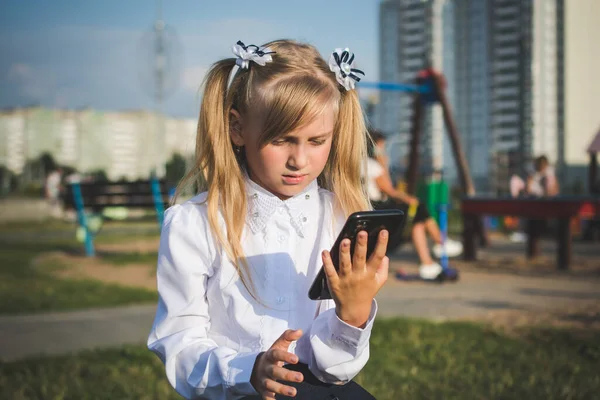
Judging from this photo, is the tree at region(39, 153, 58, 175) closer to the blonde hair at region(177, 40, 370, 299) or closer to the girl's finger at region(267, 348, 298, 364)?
the blonde hair at region(177, 40, 370, 299)

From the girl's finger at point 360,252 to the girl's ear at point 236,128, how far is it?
0.56 m

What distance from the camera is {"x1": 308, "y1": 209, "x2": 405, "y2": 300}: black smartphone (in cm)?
145

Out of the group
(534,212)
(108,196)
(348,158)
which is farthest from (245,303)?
(108,196)

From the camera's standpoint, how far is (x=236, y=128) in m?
1.89

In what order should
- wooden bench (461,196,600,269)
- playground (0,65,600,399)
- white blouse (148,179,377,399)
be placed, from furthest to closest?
1. wooden bench (461,196,600,269)
2. playground (0,65,600,399)
3. white blouse (148,179,377,399)

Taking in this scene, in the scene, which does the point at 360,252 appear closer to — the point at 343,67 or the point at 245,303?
the point at 245,303

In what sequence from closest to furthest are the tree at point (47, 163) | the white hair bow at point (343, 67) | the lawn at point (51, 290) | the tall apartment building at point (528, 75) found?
the white hair bow at point (343, 67), the lawn at point (51, 290), the tall apartment building at point (528, 75), the tree at point (47, 163)

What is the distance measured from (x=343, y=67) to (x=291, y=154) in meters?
0.31

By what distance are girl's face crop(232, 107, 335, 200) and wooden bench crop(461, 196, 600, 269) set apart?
26.5 feet

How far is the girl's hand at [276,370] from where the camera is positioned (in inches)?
56.1

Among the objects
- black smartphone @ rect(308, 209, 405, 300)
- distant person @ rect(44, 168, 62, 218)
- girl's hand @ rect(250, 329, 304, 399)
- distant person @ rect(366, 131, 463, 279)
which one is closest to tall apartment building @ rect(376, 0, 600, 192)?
distant person @ rect(44, 168, 62, 218)

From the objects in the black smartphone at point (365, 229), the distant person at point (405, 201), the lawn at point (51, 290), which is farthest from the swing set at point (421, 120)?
the black smartphone at point (365, 229)

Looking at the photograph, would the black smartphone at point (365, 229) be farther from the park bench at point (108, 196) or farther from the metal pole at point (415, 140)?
the metal pole at point (415, 140)

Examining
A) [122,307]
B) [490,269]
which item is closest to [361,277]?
[122,307]
